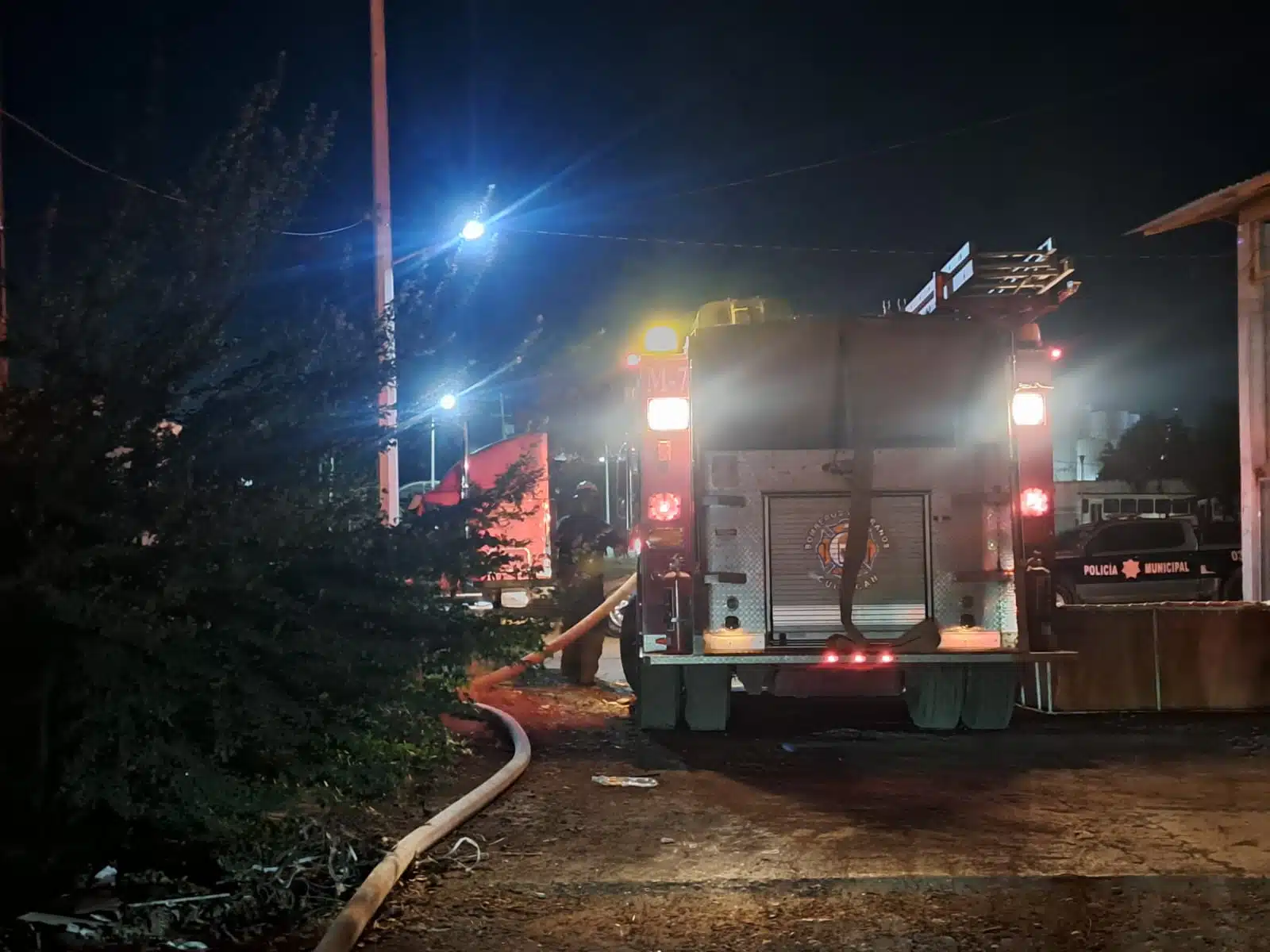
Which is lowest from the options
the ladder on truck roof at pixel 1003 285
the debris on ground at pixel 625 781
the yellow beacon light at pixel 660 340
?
the debris on ground at pixel 625 781

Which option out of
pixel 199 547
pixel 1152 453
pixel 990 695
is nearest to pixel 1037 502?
pixel 990 695

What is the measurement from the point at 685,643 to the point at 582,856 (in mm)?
2843

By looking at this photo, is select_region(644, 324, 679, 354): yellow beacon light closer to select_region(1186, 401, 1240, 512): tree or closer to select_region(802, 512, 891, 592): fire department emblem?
select_region(802, 512, 891, 592): fire department emblem

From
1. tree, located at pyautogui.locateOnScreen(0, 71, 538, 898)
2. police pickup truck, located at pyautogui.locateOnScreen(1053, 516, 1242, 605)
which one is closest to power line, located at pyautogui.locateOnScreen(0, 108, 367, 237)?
tree, located at pyautogui.locateOnScreen(0, 71, 538, 898)

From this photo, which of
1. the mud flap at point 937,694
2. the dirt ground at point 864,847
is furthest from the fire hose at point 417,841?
the mud flap at point 937,694

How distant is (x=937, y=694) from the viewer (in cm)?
884

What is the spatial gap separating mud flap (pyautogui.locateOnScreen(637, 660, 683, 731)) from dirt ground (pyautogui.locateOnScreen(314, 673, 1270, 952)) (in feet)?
0.76

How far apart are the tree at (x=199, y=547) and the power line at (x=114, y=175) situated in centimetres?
8

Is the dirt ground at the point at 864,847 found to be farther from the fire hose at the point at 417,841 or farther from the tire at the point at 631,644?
the tire at the point at 631,644

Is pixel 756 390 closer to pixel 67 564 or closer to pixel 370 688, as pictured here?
pixel 370 688

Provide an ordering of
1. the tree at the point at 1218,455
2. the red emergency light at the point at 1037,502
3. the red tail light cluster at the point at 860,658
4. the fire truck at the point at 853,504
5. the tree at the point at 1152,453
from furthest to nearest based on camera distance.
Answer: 1. the tree at the point at 1152,453
2. the tree at the point at 1218,455
3. the red emergency light at the point at 1037,502
4. the fire truck at the point at 853,504
5. the red tail light cluster at the point at 860,658

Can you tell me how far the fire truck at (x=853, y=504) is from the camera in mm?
8352

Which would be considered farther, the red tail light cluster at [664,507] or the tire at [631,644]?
the tire at [631,644]

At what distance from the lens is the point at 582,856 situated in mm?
5621
